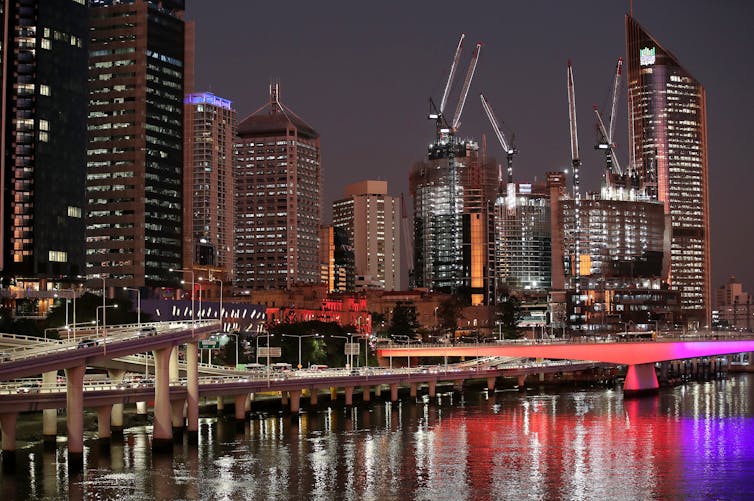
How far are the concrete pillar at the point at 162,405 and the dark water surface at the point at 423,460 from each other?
150cm

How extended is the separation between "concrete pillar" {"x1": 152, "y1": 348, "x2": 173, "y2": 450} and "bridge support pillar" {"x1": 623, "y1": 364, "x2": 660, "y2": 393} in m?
96.8

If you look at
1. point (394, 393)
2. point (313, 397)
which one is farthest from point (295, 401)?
point (394, 393)

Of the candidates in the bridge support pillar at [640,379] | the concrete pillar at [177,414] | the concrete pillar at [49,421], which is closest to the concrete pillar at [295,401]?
the concrete pillar at [177,414]

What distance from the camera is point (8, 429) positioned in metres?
95.4

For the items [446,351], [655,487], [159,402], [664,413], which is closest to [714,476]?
[655,487]

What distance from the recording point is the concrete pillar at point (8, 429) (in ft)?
311

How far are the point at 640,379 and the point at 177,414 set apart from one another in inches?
3669

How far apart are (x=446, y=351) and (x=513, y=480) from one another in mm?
111949

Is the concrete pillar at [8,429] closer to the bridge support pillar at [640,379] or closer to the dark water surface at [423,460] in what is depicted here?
the dark water surface at [423,460]

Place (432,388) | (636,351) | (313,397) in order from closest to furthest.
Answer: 1. (313,397)
2. (636,351)
3. (432,388)

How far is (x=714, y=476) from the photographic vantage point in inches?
3501

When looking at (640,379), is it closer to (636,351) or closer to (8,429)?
(636,351)

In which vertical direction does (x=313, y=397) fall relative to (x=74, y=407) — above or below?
below

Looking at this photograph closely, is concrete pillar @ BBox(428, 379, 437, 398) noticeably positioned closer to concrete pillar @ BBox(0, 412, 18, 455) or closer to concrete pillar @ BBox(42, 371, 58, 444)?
concrete pillar @ BBox(42, 371, 58, 444)
